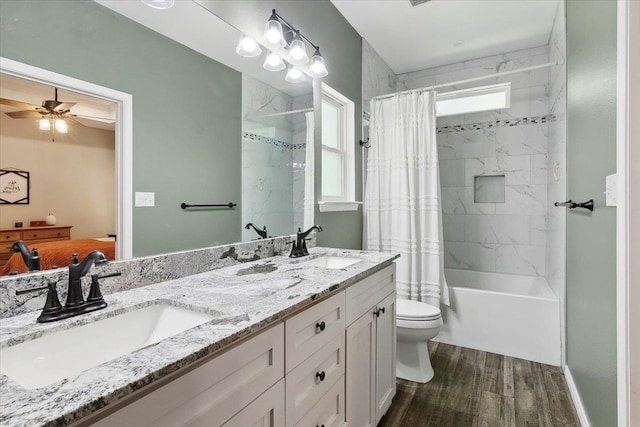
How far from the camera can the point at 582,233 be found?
1.74 m

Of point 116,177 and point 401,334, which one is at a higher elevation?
point 116,177

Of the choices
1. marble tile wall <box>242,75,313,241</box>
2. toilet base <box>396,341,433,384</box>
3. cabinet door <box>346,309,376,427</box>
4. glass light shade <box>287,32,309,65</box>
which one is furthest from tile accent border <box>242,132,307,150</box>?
toilet base <box>396,341,433,384</box>

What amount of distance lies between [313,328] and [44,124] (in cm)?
97

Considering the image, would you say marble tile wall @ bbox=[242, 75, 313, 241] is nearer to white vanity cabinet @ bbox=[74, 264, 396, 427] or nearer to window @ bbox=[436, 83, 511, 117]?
white vanity cabinet @ bbox=[74, 264, 396, 427]

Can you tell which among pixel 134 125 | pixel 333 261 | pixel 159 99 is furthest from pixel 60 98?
pixel 333 261

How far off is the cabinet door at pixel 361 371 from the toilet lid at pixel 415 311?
0.62 m

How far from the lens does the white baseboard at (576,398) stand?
168cm

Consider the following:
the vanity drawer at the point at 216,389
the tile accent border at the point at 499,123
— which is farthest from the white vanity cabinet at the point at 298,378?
the tile accent border at the point at 499,123

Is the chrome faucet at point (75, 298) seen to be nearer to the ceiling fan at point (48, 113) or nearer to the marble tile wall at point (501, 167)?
the ceiling fan at point (48, 113)

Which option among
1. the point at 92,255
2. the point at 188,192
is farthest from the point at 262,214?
the point at 92,255

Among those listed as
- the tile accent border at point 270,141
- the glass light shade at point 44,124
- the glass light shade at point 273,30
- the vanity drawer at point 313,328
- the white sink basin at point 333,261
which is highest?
the glass light shade at point 273,30

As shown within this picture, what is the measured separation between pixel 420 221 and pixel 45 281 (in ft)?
7.75

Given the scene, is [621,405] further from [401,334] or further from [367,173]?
[367,173]

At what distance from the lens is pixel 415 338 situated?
214 centimetres
